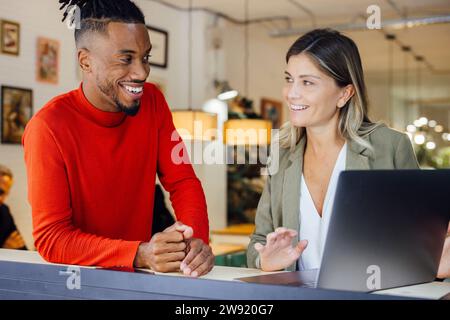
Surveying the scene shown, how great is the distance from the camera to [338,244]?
4.52 feet

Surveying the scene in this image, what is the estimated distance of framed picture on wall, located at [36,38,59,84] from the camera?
5965 mm

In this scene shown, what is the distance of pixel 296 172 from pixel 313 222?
17 cm

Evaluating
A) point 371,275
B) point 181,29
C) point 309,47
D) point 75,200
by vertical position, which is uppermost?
point 181,29

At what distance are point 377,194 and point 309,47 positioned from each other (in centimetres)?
90

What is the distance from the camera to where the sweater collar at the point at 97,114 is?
2.01 m

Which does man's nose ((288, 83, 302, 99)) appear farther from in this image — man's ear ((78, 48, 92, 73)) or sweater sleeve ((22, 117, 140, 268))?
sweater sleeve ((22, 117, 140, 268))

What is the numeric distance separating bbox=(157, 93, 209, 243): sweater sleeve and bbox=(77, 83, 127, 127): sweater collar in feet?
0.68

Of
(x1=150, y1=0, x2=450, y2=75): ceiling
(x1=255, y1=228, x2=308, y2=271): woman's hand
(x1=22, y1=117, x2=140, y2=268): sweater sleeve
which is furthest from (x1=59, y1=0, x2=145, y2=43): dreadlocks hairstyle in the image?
(x1=150, y1=0, x2=450, y2=75): ceiling

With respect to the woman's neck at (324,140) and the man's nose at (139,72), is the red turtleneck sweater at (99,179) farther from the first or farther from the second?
the woman's neck at (324,140)

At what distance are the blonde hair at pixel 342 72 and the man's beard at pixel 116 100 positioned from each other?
554 mm

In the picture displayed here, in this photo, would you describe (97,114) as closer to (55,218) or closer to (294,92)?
(55,218)
